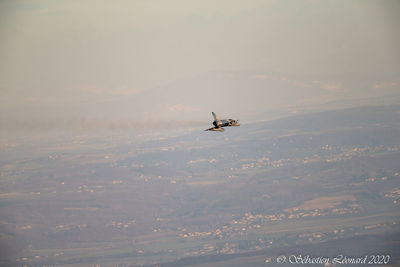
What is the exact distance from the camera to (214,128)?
4395 inches
